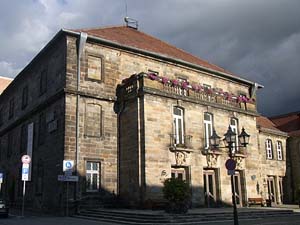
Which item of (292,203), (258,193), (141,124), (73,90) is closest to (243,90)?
(258,193)

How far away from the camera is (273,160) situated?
1401 inches

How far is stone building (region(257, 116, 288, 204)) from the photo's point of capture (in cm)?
3453

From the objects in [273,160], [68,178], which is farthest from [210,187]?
[273,160]

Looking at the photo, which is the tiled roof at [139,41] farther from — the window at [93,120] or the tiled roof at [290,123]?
the tiled roof at [290,123]

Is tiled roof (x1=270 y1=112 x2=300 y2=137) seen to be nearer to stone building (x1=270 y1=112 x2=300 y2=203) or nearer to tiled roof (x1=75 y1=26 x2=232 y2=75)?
stone building (x1=270 y1=112 x2=300 y2=203)

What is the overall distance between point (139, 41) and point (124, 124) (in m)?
7.41

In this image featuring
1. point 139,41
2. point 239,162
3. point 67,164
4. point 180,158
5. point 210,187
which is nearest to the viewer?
point 67,164

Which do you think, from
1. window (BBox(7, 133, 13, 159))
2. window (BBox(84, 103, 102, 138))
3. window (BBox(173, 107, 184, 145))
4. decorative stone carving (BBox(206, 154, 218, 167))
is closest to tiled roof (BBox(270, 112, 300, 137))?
decorative stone carving (BBox(206, 154, 218, 167))

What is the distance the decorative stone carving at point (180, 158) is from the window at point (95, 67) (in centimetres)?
671

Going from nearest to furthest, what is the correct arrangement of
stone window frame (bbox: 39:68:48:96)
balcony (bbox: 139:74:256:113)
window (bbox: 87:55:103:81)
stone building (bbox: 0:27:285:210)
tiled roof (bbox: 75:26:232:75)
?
stone building (bbox: 0:27:285:210)
balcony (bbox: 139:74:256:113)
window (bbox: 87:55:103:81)
tiled roof (bbox: 75:26:232:75)
stone window frame (bbox: 39:68:48:96)

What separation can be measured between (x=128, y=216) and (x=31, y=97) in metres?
15.5

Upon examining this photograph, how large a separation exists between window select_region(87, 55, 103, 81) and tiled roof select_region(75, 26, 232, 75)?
4.89 feet

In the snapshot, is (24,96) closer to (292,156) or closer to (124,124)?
(124,124)

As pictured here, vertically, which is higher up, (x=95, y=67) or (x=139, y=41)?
(x=139, y=41)
